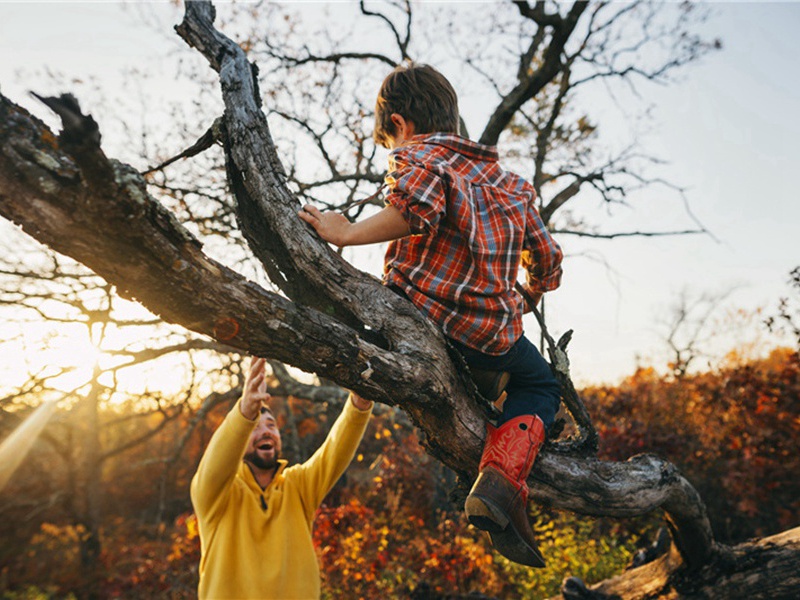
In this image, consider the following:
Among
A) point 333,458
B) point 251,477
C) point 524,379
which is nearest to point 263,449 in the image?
point 251,477

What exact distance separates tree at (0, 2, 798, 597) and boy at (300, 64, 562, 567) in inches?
4.6

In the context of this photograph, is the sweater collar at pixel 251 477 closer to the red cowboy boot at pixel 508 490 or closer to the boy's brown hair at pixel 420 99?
the red cowboy boot at pixel 508 490

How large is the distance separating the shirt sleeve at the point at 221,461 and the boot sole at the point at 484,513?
1.44 metres

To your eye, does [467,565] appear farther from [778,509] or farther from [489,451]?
[489,451]

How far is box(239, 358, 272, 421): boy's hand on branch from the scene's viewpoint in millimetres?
2406

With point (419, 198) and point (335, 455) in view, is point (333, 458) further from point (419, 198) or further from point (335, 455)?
point (419, 198)

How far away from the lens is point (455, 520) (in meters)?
7.98

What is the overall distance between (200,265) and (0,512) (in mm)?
12071

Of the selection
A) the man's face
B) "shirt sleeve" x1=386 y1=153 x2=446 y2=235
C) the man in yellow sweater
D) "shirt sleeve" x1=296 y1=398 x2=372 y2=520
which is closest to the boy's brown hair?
"shirt sleeve" x1=386 y1=153 x2=446 y2=235

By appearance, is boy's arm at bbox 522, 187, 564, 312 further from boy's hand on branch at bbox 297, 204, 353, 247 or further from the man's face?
the man's face

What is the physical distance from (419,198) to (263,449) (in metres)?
2.45

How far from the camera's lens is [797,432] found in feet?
21.0

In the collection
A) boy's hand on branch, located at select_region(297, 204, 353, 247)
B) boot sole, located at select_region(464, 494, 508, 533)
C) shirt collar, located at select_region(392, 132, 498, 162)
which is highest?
shirt collar, located at select_region(392, 132, 498, 162)

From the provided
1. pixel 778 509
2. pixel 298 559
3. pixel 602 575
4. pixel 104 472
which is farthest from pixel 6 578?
pixel 778 509
